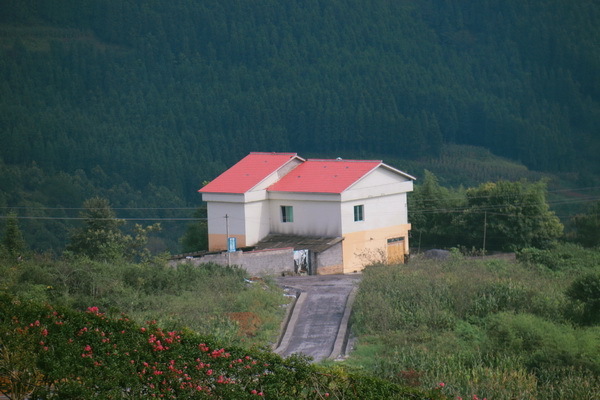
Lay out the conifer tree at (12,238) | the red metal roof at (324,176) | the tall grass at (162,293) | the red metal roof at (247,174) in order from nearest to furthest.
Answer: the tall grass at (162,293) → the conifer tree at (12,238) → the red metal roof at (324,176) → the red metal roof at (247,174)

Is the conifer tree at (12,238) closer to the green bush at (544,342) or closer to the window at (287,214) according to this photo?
the window at (287,214)

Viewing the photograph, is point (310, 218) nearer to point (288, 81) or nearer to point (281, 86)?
point (281, 86)

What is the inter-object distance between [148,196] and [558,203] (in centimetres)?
3550

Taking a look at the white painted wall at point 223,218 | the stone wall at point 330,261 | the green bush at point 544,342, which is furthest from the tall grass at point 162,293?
the white painted wall at point 223,218

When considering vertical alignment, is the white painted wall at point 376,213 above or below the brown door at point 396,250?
above

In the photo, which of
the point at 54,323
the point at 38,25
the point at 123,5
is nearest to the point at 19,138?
the point at 38,25

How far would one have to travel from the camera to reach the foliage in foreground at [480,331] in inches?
590

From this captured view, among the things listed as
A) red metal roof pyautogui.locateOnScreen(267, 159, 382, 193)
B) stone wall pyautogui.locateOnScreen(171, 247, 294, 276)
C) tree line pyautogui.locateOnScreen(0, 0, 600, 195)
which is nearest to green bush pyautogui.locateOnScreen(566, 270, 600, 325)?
stone wall pyautogui.locateOnScreen(171, 247, 294, 276)

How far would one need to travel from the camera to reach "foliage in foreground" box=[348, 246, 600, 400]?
14977 millimetres

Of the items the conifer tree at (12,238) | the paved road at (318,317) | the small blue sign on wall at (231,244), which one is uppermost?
the conifer tree at (12,238)

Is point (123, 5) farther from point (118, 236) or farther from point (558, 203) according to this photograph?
point (118, 236)

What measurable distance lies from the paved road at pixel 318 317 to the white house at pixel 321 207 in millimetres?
3690

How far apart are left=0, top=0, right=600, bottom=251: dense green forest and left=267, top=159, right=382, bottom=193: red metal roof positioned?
4842 cm

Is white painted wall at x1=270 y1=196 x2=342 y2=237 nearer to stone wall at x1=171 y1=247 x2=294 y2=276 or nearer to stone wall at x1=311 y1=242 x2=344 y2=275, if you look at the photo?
stone wall at x1=311 y1=242 x2=344 y2=275
